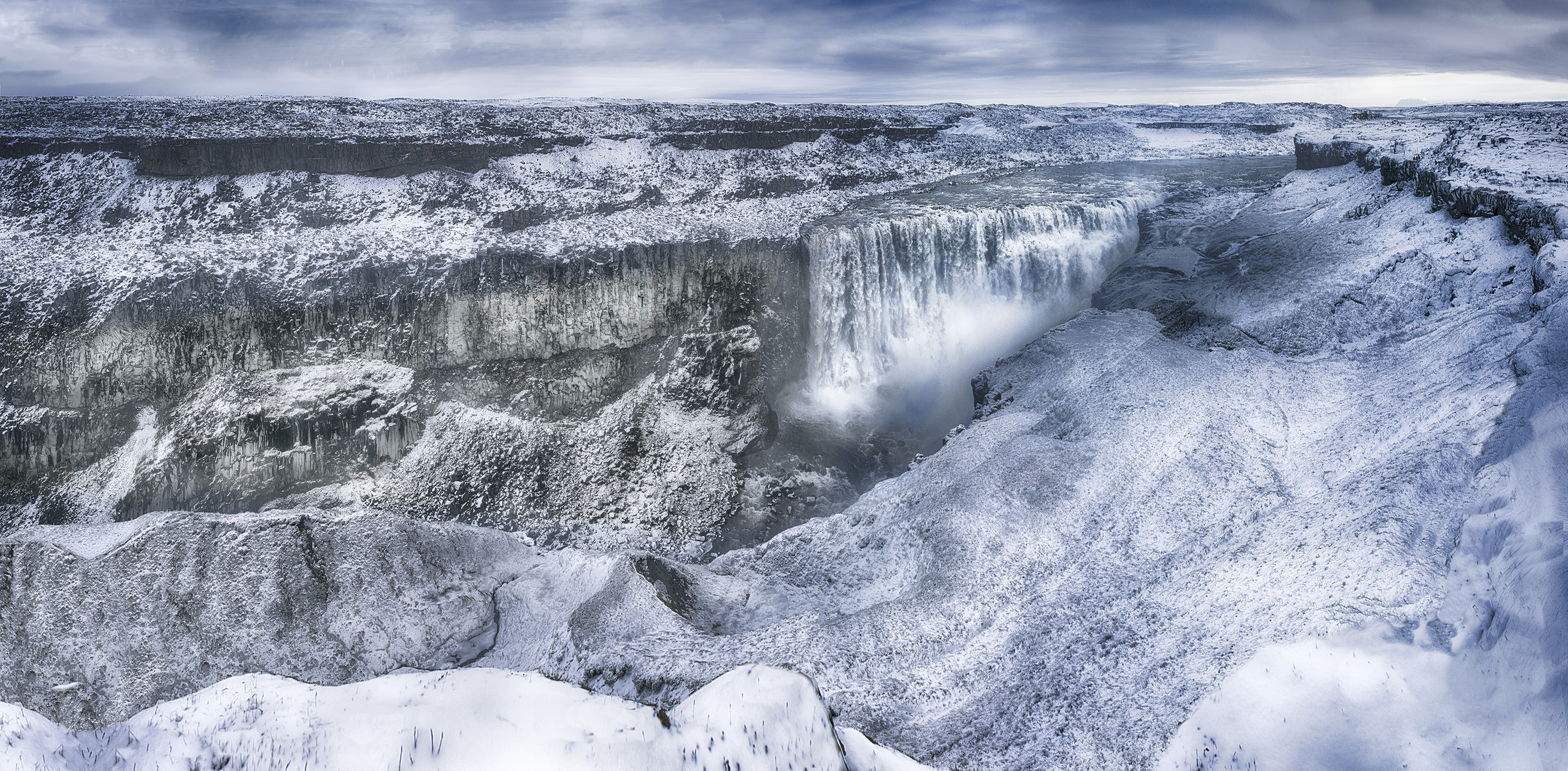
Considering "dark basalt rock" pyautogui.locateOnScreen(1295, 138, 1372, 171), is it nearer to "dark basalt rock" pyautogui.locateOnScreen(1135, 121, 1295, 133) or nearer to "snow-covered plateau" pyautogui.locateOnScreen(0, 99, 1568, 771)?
"snow-covered plateau" pyautogui.locateOnScreen(0, 99, 1568, 771)

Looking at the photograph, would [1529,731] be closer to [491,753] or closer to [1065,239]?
[491,753]

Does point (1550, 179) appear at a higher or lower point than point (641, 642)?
higher

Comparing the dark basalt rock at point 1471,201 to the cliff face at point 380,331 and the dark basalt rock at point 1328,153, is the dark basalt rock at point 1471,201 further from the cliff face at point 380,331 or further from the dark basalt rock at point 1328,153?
the cliff face at point 380,331

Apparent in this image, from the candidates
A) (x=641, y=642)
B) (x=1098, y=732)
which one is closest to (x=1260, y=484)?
(x=1098, y=732)

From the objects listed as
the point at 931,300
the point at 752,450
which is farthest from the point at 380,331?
the point at 931,300

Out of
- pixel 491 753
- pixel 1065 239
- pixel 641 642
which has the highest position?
pixel 1065 239

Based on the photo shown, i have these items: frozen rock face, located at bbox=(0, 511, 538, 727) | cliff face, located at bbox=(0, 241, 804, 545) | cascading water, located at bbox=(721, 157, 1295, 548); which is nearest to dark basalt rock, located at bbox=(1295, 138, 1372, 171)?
cascading water, located at bbox=(721, 157, 1295, 548)

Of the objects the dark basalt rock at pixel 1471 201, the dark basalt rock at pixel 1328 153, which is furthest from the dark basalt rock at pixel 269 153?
the dark basalt rock at pixel 1328 153
